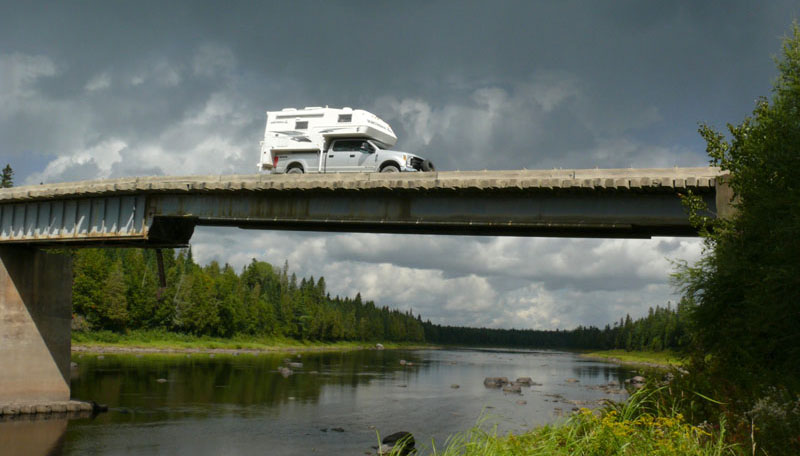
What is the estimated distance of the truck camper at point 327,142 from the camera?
2848 cm

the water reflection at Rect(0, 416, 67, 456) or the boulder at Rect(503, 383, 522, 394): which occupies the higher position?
the water reflection at Rect(0, 416, 67, 456)

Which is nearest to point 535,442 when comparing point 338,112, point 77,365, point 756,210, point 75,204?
point 756,210

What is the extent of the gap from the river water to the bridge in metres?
5.29

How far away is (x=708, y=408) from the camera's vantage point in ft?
53.9

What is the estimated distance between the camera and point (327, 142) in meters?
30.0

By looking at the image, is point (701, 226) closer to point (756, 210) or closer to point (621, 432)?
point (756, 210)

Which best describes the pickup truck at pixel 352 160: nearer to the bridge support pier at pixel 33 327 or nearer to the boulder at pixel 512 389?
the bridge support pier at pixel 33 327

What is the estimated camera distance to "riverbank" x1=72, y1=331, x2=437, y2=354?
82938 millimetres

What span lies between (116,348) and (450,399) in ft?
167

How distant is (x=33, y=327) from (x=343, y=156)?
18761mm

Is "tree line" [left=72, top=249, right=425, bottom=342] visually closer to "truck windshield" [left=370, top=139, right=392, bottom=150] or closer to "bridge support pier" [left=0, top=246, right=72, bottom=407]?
"bridge support pier" [left=0, top=246, right=72, bottom=407]

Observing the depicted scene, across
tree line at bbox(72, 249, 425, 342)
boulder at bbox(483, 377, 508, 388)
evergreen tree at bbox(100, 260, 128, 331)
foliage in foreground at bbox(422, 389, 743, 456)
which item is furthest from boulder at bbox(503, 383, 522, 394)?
evergreen tree at bbox(100, 260, 128, 331)

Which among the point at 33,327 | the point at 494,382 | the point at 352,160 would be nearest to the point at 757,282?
the point at 352,160

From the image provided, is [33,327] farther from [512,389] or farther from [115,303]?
[115,303]
